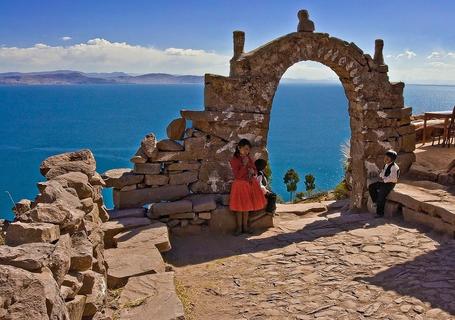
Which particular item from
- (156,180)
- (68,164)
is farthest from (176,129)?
(68,164)

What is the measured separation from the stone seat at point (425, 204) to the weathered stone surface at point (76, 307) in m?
5.74

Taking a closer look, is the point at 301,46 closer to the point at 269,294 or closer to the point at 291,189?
the point at 269,294

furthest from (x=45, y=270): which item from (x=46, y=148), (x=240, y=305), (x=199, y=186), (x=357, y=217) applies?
(x=46, y=148)

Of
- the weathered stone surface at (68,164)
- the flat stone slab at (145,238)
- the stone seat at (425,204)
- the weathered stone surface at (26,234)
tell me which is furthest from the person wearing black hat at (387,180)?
the weathered stone surface at (26,234)

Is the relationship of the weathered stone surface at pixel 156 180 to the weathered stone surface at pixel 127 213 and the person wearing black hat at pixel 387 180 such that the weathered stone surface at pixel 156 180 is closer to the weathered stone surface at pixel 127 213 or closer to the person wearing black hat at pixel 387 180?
the weathered stone surface at pixel 127 213

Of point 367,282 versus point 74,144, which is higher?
point 367,282

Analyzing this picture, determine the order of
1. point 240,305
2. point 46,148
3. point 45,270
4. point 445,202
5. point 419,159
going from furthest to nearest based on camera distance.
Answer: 1. point 46,148
2. point 419,159
3. point 445,202
4. point 240,305
5. point 45,270

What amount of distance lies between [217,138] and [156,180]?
136 cm

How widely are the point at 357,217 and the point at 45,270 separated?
22.2 ft

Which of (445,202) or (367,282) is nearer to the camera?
(367,282)

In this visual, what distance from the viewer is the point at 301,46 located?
28.5 feet

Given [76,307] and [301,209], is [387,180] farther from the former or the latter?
[76,307]

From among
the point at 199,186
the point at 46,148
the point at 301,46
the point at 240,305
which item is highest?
the point at 301,46

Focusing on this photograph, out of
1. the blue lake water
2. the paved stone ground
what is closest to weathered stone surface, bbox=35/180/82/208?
the paved stone ground
